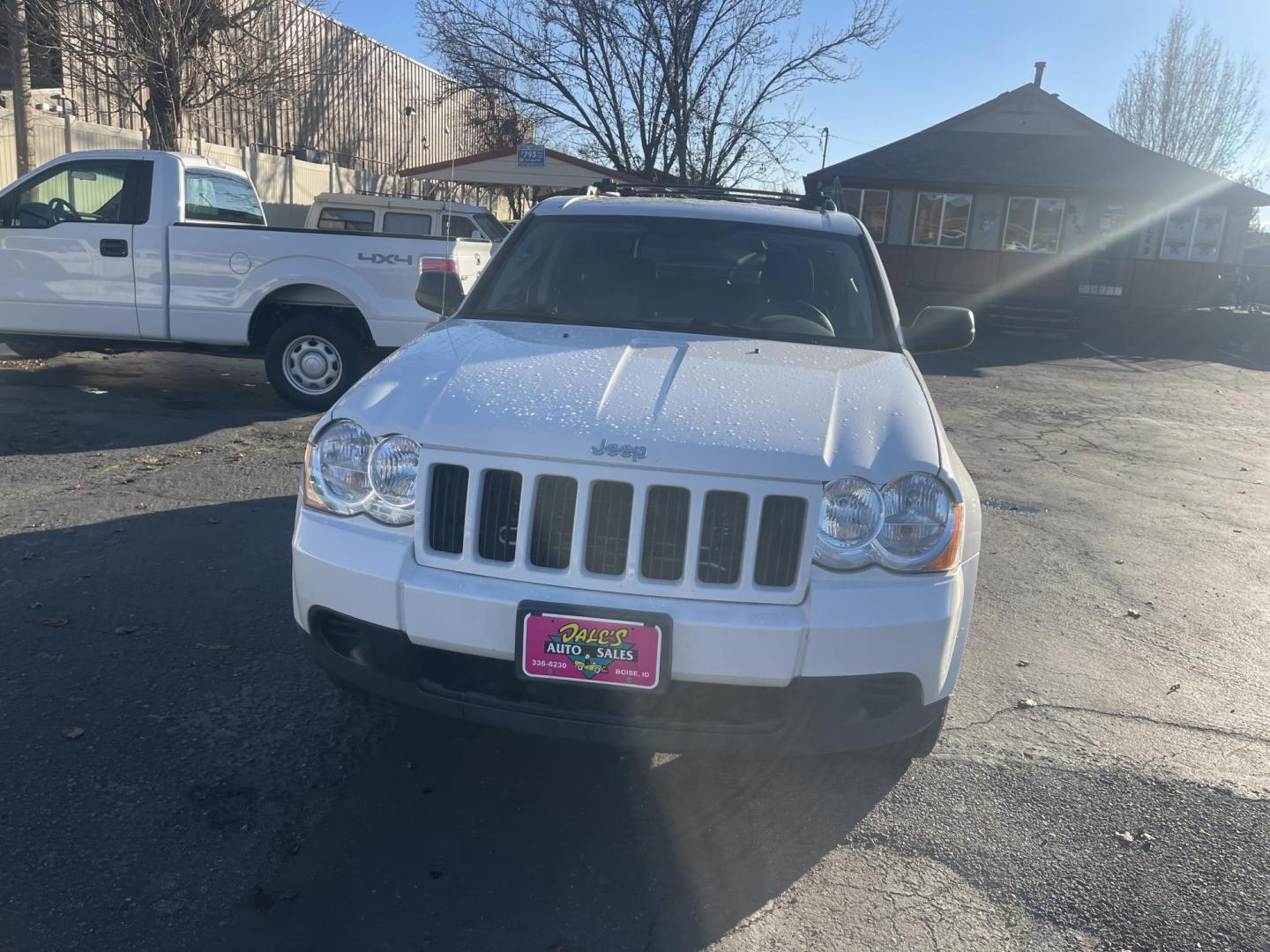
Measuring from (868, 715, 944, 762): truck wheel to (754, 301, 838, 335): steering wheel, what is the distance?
1678 mm

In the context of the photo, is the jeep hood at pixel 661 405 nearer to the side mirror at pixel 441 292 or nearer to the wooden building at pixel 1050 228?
the side mirror at pixel 441 292

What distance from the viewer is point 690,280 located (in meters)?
4.35

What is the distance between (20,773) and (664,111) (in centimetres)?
2869

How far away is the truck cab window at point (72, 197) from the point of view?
336 inches

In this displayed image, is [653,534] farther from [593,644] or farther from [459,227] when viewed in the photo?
[459,227]

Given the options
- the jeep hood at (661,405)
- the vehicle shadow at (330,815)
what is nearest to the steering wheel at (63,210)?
the vehicle shadow at (330,815)

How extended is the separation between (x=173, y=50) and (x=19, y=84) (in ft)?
8.03

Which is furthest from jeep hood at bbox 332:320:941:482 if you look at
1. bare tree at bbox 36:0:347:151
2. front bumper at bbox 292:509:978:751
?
bare tree at bbox 36:0:347:151

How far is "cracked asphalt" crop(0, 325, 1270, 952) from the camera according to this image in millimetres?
2627

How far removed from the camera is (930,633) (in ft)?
9.05

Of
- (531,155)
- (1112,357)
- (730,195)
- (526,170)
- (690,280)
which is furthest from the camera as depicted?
(526,170)

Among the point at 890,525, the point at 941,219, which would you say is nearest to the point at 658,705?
the point at 890,525

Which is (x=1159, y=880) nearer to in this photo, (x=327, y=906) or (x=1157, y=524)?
(x=327, y=906)

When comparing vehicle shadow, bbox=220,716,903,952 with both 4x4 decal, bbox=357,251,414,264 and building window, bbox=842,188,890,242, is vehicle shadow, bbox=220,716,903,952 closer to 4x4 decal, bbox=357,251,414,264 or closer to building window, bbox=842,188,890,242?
4x4 decal, bbox=357,251,414,264
